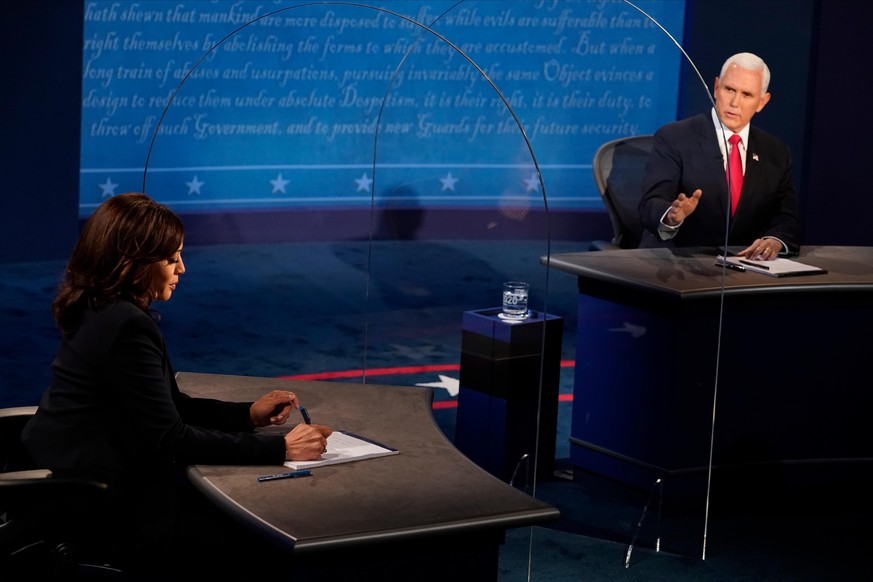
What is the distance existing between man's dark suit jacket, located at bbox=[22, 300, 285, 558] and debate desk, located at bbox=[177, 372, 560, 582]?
0.06 metres

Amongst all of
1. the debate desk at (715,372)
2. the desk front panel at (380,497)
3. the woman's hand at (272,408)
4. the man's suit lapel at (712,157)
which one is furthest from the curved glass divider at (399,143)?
the desk front panel at (380,497)

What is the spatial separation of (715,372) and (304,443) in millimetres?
1938

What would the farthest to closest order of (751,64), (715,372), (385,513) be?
1. (751,64)
2. (715,372)
3. (385,513)

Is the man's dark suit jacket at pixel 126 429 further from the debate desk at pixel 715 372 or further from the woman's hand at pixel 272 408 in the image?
the debate desk at pixel 715 372

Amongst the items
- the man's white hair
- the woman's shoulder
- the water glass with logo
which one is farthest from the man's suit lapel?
the woman's shoulder

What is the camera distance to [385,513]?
8.25ft

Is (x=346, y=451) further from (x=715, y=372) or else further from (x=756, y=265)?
(x=756, y=265)

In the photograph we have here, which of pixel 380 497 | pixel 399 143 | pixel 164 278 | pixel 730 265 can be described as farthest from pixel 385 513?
pixel 399 143

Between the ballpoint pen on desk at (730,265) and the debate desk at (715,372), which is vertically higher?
the ballpoint pen on desk at (730,265)

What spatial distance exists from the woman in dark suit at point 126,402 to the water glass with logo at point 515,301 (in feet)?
5.94

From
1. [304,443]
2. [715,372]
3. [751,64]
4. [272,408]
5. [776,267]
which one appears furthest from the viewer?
[751,64]

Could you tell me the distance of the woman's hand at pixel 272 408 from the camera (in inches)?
120

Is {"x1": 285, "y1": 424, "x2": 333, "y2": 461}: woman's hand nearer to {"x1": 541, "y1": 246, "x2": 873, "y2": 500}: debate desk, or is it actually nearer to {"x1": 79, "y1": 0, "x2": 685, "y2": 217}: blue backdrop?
{"x1": 541, "y1": 246, "x2": 873, "y2": 500}: debate desk

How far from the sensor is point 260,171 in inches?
324
